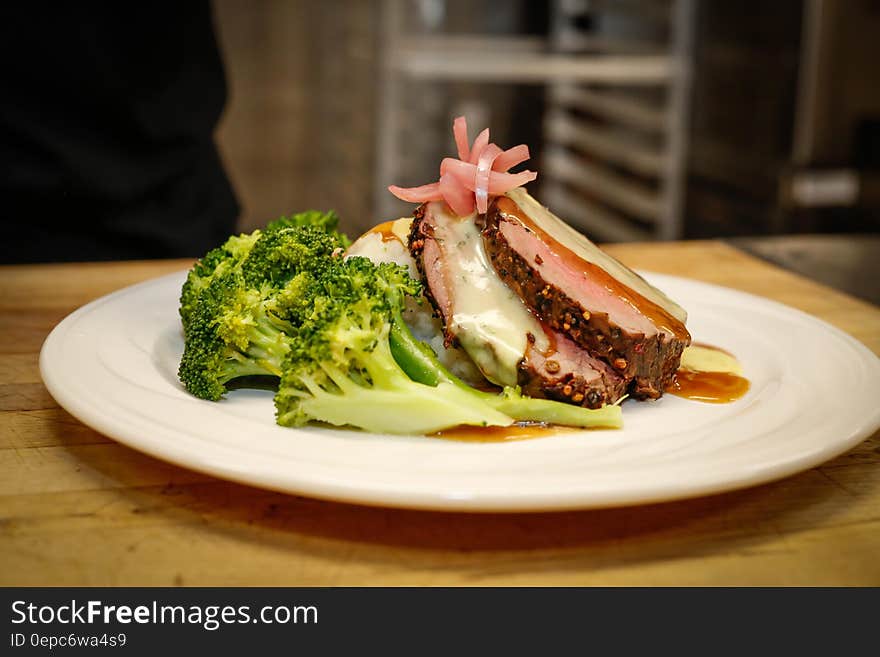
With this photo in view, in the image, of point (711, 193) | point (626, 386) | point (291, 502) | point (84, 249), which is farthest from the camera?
point (711, 193)

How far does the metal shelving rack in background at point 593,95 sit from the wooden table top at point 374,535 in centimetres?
449

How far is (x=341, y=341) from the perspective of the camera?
5.30 feet

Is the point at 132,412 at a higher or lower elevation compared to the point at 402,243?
lower

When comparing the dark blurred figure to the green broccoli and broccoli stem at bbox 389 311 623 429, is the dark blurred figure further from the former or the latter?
broccoli stem at bbox 389 311 623 429

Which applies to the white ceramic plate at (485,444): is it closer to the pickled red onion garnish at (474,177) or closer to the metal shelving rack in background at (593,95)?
the pickled red onion garnish at (474,177)

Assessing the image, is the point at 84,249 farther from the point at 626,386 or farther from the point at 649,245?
the point at 626,386

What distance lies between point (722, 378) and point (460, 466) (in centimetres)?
79

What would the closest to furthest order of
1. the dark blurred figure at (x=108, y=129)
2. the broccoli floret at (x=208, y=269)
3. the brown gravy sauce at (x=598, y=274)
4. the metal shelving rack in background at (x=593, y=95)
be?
1. the brown gravy sauce at (x=598, y=274)
2. the broccoli floret at (x=208, y=269)
3. the dark blurred figure at (x=108, y=129)
4. the metal shelving rack in background at (x=593, y=95)

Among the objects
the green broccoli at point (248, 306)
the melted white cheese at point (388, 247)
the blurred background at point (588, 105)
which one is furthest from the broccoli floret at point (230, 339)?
the blurred background at point (588, 105)

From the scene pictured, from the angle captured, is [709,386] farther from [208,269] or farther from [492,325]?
[208,269]

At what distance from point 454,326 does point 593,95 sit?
5387 millimetres

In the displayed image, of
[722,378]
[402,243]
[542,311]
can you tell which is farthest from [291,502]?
[722,378]

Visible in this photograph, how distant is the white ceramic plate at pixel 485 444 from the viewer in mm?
1247

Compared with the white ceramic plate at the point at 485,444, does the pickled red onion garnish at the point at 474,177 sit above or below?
above
